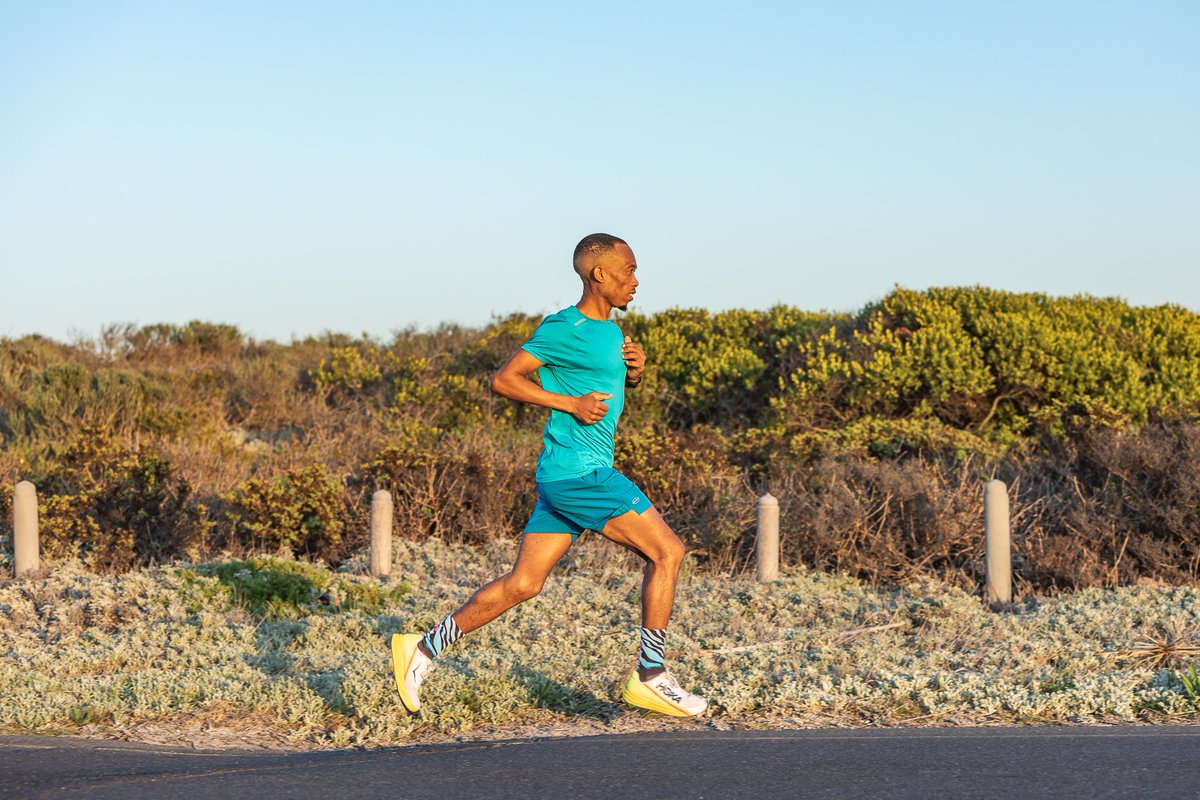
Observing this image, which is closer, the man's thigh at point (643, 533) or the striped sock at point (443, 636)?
the man's thigh at point (643, 533)

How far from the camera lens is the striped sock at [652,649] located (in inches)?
229

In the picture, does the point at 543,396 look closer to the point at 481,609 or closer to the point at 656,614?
the point at 481,609

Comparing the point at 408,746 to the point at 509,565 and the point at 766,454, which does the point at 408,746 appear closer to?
the point at 509,565

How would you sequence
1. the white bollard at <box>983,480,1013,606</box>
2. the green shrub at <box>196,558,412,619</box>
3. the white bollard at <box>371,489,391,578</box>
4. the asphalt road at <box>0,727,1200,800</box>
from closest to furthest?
the asphalt road at <box>0,727,1200,800</box>
the green shrub at <box>196,558,412,619</box>
the white bollard at <box>983,480,1013,606</box>
the white bollard at <box>371,489,391,578</box>

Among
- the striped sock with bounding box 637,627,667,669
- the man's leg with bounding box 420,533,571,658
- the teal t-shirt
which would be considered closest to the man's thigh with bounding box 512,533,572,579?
the man's leg with bounding box 420,533,571,658

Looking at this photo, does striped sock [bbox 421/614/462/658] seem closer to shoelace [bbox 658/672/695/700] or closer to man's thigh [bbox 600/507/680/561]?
man's thigh [bbox 600/507/680/561]

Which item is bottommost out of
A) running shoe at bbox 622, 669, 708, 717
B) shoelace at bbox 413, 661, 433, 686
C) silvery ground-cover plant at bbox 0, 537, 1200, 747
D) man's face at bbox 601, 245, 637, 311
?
silvery ground-cover plant at bbox 0, 537, 1200, 747

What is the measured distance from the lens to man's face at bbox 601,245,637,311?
19.1 ft

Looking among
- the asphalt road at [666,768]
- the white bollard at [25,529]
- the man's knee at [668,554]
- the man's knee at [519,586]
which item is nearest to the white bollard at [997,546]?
the asphalt road at [666,768]

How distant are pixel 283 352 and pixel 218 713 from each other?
16708 millimetres

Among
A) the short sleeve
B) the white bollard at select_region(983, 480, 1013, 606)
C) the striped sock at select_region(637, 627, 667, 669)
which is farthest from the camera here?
the white bollard at select_region(983, 480, 1013, 606)

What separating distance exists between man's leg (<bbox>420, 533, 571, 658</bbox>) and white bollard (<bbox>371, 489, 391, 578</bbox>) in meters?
4.75

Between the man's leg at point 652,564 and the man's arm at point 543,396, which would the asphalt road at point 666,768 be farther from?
the man's arm at point 543,396

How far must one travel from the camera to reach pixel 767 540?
1041 cm
